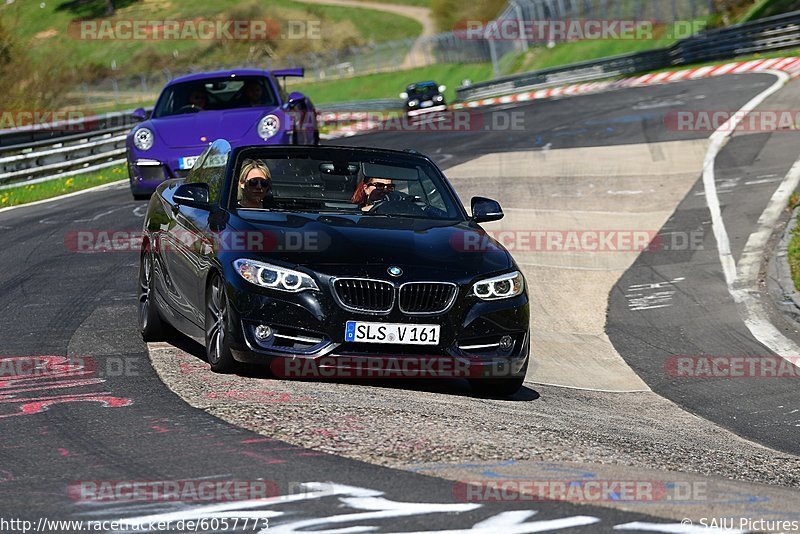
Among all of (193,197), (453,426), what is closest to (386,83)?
(193,197)

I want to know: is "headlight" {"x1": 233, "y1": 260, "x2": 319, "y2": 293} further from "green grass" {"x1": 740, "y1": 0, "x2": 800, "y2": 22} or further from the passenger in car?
"green grass" {"x1": 740, "y1": 0, "x2": 800, "y2": 22}

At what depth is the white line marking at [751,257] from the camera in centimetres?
1199

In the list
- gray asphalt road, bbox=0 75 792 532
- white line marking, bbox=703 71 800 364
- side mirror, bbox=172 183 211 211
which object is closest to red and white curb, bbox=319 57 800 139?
white line marking, bbox=703 71 800 364

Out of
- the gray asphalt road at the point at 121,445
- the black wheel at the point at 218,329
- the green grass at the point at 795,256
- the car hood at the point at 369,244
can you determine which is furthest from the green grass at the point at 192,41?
the black wheel at the point at 218,329

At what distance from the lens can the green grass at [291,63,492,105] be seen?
67.7 m

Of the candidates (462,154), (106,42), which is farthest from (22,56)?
(106,42)

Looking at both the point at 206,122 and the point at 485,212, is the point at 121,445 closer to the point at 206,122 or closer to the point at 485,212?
the point at 485,212

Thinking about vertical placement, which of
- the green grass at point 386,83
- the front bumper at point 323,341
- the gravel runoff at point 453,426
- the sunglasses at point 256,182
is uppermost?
the green grass at point 386,83

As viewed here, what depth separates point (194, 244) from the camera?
28.6ft

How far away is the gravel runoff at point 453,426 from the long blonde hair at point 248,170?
1.16 metres

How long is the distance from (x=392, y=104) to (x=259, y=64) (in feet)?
88.6

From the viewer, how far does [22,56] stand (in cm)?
3309

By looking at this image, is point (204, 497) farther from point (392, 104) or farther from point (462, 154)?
point (392, 104)

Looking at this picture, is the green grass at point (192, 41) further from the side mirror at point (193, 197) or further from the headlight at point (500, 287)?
the headlight at point (500, 287)
